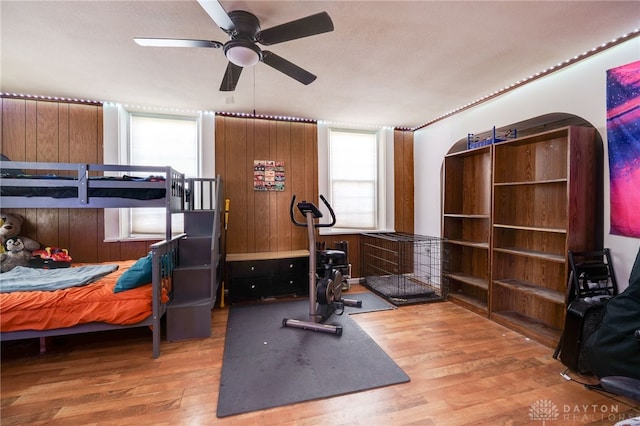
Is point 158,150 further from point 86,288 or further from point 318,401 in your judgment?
point 318,401

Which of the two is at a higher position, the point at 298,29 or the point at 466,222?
the point at 298,29

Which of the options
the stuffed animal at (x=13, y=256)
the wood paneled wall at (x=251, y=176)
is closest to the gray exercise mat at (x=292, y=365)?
the wood paneled wall at (x=251, y=176)

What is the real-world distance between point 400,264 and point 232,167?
2972 mm

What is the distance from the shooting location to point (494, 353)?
241 cm

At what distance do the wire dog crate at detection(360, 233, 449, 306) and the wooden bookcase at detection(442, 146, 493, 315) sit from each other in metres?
0.23

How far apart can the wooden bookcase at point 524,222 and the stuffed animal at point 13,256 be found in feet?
16.8

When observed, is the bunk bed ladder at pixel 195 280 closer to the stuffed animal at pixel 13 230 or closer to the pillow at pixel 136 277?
the pillow at pixel 136 277

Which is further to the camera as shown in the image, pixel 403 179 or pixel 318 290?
pixel 403 179

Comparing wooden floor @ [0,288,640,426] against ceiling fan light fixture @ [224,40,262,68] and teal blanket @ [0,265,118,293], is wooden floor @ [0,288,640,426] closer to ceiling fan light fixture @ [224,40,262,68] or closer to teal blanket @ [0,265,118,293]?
teal blanket @ [0,265,118,293]

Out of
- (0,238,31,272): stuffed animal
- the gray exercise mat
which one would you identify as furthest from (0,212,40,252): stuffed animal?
the gray exercise mat

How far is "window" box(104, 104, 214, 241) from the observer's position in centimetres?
357

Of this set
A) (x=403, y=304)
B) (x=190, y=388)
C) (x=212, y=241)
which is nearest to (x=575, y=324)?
(x=403, y=304)

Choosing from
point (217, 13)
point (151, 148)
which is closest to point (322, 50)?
point (217, 13)

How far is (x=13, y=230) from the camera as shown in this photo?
3.15m
